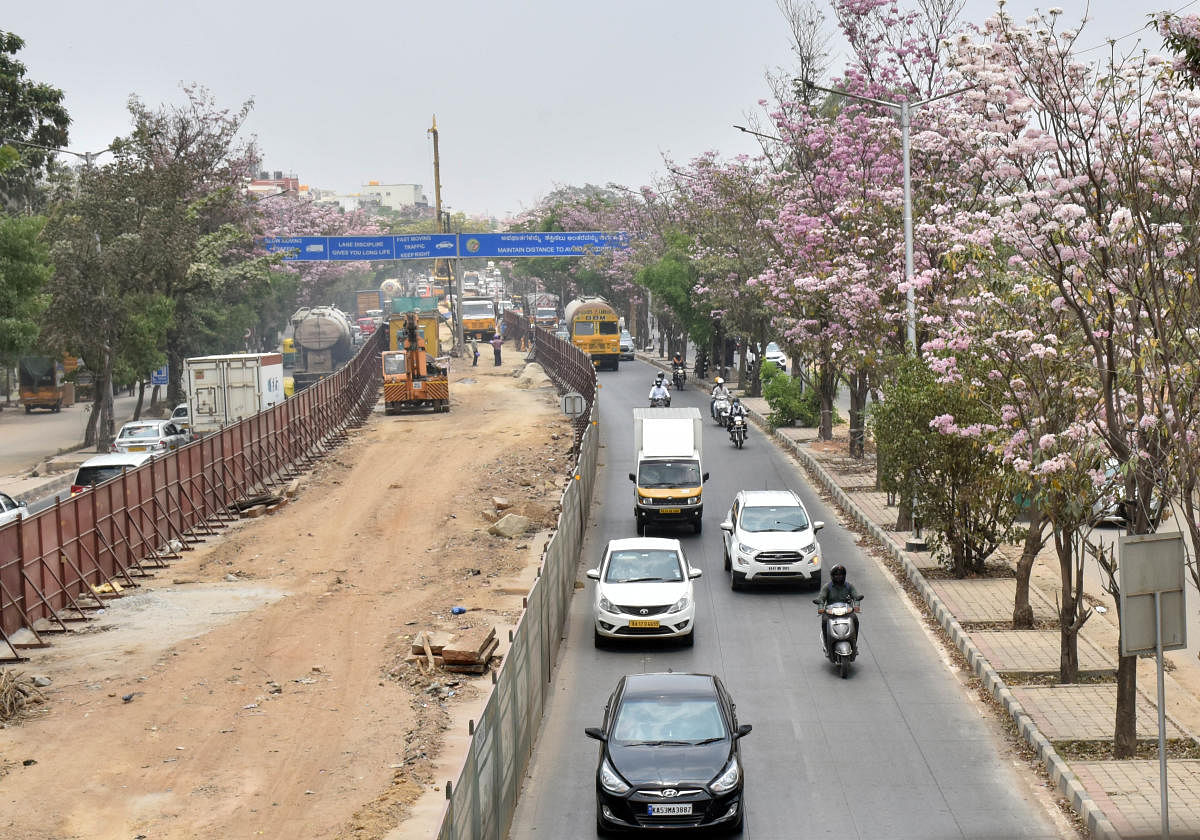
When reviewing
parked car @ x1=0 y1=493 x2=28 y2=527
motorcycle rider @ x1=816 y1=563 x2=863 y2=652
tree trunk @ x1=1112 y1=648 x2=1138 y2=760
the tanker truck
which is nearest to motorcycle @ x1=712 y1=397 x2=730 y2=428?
parked car @ x1=0 y1=493 x2=28 y2=527

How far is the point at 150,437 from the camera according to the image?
136 feet

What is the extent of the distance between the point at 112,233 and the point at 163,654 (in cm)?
3096

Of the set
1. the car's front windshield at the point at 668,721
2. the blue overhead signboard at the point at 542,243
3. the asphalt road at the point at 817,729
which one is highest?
the blue overhead signboard at the point at 542,243

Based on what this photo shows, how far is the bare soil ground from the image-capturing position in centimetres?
1484

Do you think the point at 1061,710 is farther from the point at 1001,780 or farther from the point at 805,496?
the point at 805,496

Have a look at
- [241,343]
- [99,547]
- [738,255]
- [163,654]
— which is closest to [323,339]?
[241,343]

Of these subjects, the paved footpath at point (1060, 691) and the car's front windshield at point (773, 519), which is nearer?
the paved footpath at point (1060, 691)

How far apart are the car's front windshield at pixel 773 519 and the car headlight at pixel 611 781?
12121mm

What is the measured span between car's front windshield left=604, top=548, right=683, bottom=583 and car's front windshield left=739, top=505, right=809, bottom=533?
3.26 meters

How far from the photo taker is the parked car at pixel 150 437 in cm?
4047

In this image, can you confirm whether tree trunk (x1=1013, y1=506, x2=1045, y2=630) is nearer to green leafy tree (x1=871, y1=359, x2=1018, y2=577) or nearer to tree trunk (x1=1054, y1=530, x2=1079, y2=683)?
green leafy tree (x1=871, y1=359, x2=1018, y2=577)

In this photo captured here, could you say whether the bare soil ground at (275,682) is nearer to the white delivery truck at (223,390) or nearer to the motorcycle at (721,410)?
the white delivery truck at (223,390)

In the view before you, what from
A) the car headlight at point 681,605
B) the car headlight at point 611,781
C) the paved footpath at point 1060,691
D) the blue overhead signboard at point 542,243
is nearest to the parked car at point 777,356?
the blue overhead signboard at point 542,243

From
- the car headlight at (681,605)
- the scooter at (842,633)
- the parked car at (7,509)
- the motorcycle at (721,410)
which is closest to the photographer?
the scooter at (842,633)
